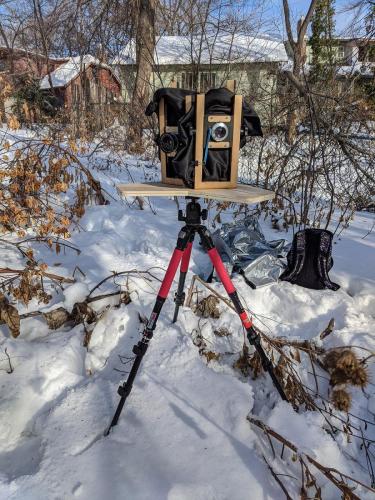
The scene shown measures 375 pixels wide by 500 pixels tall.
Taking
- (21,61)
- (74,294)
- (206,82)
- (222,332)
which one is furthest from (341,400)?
(21,61)

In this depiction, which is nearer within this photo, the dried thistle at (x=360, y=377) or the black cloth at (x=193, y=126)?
the black cloth at (x=193, y=126)

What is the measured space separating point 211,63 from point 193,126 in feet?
14.5

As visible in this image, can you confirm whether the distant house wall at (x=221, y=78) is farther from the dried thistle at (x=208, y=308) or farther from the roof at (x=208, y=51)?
the dried thistle at (x=208, y=308)

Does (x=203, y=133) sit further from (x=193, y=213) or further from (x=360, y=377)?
(x=360, y=377)

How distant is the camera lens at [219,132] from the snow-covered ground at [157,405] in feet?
3.98

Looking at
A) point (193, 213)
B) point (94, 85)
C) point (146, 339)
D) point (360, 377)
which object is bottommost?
point (360, 377)

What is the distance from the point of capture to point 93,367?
80.5 inches

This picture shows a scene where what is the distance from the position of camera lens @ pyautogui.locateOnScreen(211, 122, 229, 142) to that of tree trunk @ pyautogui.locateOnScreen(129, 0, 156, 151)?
4255 millimetres

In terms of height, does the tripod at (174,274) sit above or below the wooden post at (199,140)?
below

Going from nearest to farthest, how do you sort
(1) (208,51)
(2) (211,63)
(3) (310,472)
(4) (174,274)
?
(3) (310,472) < (4) (174,274) < (2) (211,63) < (1) (208,51)

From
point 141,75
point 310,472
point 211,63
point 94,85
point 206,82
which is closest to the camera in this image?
point 310,472

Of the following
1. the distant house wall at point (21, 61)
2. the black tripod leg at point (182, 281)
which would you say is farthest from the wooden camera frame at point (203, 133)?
the distant house wall at point (21, 61)

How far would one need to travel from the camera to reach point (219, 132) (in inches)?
63.4

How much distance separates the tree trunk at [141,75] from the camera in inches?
220
